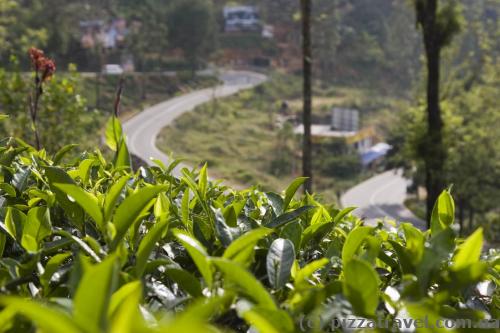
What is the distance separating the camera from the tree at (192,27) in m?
42.8

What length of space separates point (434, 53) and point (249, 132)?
24902 mm

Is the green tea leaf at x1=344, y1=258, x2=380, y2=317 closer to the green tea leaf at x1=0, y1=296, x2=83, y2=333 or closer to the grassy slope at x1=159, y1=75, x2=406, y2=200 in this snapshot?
the green tea leaf at x1=0, y1=296, x2=83, y2=333

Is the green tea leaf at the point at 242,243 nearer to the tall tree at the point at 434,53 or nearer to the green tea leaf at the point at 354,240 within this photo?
the green tea leaf at the point at 354,240

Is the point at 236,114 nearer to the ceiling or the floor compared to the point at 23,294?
nearer to the floor

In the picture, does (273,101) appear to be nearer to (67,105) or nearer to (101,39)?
(101,39)

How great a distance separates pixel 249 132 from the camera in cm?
3472

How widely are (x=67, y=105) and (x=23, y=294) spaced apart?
25.4 ft

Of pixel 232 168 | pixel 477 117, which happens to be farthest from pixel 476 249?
pixel 232 168

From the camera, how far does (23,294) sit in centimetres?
123

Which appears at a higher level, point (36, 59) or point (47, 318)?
point (36, 59)

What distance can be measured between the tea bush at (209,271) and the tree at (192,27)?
140ft

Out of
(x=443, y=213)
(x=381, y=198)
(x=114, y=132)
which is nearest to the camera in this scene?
(x=443, y=213)

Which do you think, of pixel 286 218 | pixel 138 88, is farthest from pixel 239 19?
pixel 286 218

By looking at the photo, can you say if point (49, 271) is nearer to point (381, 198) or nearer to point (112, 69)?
point (381, 198)
